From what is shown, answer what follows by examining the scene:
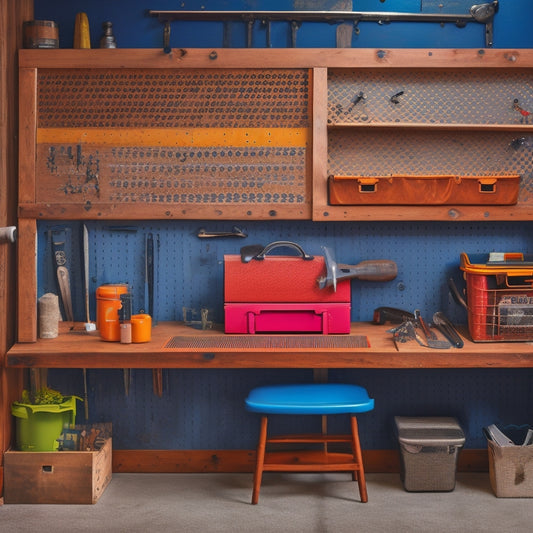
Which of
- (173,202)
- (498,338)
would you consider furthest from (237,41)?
(498,338)

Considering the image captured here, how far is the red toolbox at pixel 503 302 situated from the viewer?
12.5 feet

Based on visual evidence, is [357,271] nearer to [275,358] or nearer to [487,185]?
[275,358]

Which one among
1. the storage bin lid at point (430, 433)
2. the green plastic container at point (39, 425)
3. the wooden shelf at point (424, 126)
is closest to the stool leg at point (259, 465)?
the storage bin lid at point (430, 433)

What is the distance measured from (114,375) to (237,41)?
1.91m

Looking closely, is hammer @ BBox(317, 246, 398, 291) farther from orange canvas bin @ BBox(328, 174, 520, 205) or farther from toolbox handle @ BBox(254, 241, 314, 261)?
orange canvas bin @ BBox(328, 174, 520, 205)

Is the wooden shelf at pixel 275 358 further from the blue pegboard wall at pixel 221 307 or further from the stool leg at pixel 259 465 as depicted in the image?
the blue pegboard wall at pixel 221 307

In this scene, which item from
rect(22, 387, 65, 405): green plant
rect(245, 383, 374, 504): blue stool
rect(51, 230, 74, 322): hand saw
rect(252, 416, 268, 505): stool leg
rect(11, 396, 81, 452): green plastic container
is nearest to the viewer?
rect(245, 383, 374, 504): blue stool

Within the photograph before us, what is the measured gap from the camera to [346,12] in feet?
13.3

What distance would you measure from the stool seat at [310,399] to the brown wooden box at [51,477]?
2.83 ft

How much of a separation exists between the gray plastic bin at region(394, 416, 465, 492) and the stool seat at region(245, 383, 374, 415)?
1.19 ft

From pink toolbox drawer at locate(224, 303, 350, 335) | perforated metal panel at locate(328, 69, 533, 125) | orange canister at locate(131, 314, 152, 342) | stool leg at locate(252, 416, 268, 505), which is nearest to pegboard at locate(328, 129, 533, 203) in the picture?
perforated metal panel at locate(328, 69, 533, 125)

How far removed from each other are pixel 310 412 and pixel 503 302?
111 centimetres

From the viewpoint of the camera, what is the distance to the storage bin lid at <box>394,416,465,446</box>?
12.7 ft

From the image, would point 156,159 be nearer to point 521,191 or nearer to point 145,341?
point 145,341
